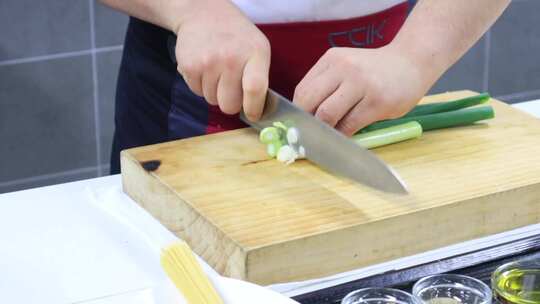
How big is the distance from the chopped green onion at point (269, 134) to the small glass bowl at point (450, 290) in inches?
13.0

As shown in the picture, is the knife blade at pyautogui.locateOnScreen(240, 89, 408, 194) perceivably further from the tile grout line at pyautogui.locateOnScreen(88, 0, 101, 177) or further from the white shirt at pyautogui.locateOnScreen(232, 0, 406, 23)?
the tile grout line at pyautogui.locateOnScreen(88, 0, 101, 177)

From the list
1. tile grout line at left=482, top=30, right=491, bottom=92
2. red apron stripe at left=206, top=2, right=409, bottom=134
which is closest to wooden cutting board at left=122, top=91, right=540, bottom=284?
red apron stripe at left=206, top=2, right=409, bottom=134

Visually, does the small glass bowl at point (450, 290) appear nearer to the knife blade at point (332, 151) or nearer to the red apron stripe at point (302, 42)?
the knife blade at point (332, 151)

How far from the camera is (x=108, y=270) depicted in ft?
3.46

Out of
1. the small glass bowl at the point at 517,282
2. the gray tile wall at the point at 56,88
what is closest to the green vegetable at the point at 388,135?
the small glass bowl at the point at 517,282

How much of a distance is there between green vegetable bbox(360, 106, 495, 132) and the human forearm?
1.9 inches

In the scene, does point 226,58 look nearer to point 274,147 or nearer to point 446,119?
point 274,147

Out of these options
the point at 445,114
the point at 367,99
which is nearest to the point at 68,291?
the point at 367,99

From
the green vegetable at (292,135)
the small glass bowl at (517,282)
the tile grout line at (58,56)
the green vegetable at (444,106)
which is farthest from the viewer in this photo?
the tile grout line at (58,56)

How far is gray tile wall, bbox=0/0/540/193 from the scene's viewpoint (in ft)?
7.42

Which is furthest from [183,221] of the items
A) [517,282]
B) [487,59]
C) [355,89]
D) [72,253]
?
[487,59]

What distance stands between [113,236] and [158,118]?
372mm

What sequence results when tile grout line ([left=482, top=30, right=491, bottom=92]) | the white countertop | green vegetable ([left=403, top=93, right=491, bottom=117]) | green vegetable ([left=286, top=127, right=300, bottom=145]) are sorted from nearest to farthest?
the white countertop → green vegetable ([left=286, top=127, right=300, bottom=145]) → green vegetable ([left=403, top=93, right=491, bottom=117]) → tile grout line ([left=482, top=30, right=491, bottom=92])

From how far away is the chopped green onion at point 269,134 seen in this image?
1214 mm
